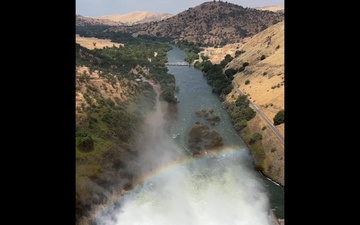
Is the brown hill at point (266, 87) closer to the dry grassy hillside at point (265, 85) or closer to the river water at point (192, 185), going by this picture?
the dry grassy hillside at point (265, 85)

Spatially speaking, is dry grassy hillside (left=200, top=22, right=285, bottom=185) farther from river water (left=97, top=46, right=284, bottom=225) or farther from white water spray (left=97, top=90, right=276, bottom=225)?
white water spray (left=97, top=90, right=276, bottom=225)

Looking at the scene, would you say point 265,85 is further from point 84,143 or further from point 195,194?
point 84,143

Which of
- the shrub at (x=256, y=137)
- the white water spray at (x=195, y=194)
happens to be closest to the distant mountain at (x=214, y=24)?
the shrub at (x=256, y=137)

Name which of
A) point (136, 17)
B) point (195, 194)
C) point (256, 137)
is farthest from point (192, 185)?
point (136, 17)

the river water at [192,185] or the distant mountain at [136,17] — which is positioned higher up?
the distant mountain at [136,17]
